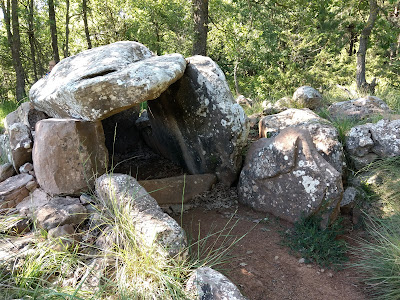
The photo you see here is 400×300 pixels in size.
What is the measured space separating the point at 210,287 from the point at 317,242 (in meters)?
1.41

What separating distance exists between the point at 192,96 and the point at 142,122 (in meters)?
1.65

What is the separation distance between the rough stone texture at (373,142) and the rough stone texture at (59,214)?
3285mm

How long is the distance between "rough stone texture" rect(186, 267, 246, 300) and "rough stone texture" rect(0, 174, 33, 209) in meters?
2.24

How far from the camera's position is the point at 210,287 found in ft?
6.86

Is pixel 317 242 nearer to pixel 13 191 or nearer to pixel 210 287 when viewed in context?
pixel 210 287

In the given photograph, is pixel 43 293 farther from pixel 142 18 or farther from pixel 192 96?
pixel 142 18

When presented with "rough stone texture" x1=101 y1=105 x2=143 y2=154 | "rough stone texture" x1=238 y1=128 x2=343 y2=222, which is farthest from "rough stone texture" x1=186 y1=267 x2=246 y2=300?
"rough stone texture" x1=101 y1=105 x2=143 y2=154

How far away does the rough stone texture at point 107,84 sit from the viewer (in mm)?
3191

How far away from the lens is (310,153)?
3.52 metres

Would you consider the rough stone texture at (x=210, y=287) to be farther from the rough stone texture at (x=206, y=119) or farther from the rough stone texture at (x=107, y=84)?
the rough stone texture at (x=206, y=119)

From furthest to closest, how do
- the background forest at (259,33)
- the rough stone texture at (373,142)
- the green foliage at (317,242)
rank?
the background forest at (259,33) < the rough stone texture at (373,142) < the green foliage at (317,242)

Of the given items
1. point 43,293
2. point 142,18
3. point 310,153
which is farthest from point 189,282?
point 142,18

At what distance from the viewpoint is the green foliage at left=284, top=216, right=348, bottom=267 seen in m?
2.94

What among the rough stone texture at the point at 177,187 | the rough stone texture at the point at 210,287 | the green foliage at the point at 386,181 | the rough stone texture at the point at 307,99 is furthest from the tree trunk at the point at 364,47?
the rough stone texture at the point at 210,287
